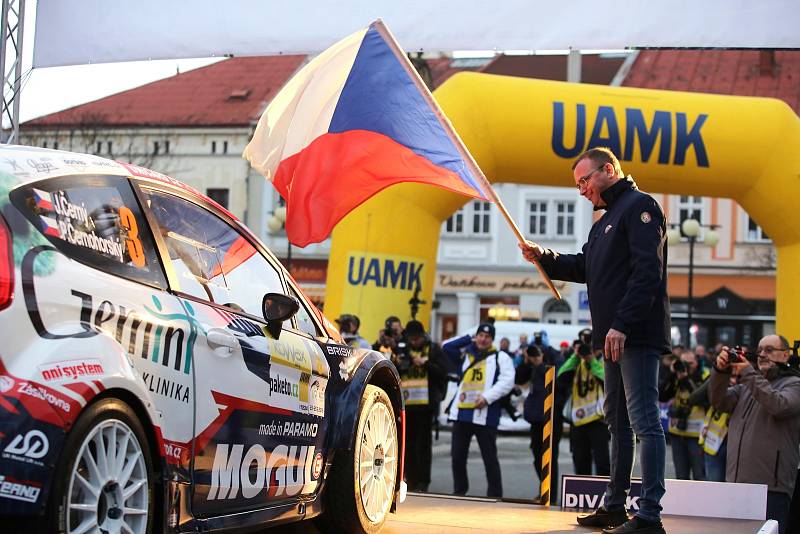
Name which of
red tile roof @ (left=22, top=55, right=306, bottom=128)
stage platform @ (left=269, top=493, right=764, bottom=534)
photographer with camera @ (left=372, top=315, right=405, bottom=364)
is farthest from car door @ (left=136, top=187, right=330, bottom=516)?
red tile roof @ (left=22, top=55, right=306, bottom=128)

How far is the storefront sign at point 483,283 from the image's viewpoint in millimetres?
47688

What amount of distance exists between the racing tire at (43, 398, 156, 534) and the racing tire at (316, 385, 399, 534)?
1660 millimetres

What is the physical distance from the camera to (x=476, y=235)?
157 ft

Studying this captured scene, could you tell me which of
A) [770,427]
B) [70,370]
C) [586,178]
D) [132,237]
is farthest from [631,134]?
[70,370]

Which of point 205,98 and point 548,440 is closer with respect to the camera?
point 548,440

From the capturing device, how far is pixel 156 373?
152 inches

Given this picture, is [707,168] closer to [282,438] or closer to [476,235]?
[282,438]

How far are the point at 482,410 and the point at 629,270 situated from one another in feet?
20.8

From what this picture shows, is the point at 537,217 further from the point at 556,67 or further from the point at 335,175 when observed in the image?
the point at 335,175

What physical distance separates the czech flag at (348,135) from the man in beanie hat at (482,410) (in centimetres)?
517

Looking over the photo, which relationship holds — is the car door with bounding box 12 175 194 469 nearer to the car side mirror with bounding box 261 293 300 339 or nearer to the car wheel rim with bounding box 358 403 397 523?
the car side mirror with bounding box 261 293 300 339

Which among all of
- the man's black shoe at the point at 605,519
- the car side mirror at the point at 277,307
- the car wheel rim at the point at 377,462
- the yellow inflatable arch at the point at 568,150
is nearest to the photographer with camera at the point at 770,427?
the man's black shoe at the point at 605,519

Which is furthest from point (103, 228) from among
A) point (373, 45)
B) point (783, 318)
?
point (783, 318)

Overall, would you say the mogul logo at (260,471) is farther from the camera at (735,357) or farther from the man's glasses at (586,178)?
the camera at (735,357)
